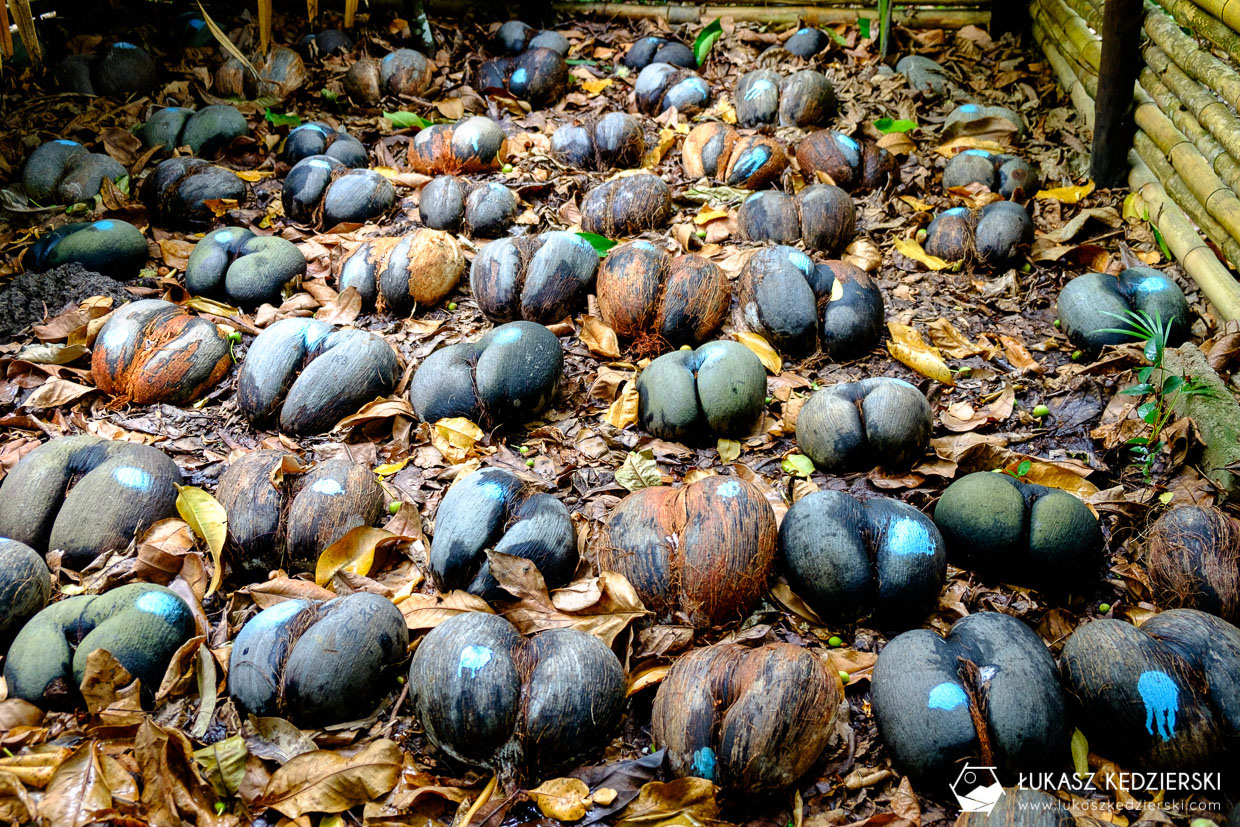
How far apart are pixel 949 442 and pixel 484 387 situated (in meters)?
1.82

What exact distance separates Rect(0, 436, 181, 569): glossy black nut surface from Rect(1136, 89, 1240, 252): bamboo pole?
172 inches

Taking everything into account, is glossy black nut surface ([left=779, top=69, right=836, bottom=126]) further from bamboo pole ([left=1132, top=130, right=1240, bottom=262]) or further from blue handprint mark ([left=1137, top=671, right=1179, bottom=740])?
blue handprint mark ([left=1137, top=671, right=1179, bottom=740])

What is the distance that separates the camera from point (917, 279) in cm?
446

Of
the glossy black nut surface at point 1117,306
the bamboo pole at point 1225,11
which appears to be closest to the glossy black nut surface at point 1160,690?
the glossy black nut surface at point 1117,306

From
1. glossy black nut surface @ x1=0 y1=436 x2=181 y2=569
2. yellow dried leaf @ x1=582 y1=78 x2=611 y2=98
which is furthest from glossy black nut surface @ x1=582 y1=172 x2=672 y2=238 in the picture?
glossy black nut surface @ x1=0 y1=436 x2=181 y2=569

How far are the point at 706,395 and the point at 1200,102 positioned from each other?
2801 mm

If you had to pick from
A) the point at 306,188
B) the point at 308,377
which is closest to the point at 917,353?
the point at 308,377

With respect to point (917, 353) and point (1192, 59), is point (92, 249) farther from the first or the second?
point (1192, 59)

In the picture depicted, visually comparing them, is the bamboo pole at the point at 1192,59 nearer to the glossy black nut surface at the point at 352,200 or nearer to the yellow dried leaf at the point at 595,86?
the yellow dried leaf at the point at 595,86

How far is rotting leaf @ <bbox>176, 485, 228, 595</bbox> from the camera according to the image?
2760mm

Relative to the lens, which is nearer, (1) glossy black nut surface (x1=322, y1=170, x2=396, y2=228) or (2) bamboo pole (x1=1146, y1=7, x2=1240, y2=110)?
(2) bamboo pole (x1=1146, y1=7, x2=1240, y2=110)

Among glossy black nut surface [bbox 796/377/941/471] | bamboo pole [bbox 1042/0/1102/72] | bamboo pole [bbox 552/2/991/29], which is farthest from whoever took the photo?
bamboo pole [bbox 552/2/991/29]

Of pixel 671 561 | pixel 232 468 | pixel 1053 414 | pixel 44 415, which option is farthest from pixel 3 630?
pixel 1053 414

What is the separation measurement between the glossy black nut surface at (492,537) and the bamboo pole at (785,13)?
5704mm
